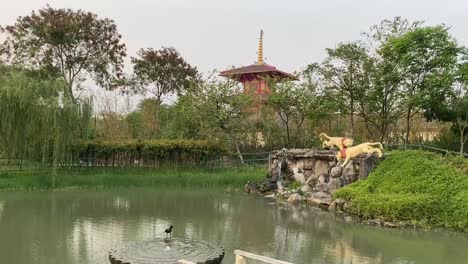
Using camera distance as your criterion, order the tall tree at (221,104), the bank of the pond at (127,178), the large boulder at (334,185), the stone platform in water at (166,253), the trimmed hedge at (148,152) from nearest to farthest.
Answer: the stone platform in water at (166,253), the large boulder at (334,185), the bank of the pond at (127,178), the trimmed hedge at (148,152), the tall tree at (221,104)

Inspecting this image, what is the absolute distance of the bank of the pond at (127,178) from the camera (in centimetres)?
1623

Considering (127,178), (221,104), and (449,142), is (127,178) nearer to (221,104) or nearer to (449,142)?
(221,104)

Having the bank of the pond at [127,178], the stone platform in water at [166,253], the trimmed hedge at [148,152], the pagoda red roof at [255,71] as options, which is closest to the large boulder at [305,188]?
the bank of the pond at [127,178]

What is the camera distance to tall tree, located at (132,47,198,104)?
27.1 m

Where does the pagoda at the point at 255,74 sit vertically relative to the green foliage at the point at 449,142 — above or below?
above

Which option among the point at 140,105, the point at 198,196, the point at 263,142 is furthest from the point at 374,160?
the point at 140,105

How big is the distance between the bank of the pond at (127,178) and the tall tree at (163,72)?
898 cm

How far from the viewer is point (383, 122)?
1964 cm

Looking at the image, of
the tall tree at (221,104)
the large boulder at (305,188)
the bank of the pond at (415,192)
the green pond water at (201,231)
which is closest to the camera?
the green pond water at (201,231)

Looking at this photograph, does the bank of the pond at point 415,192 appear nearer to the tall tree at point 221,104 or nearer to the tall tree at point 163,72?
the tall tree at point 221,104

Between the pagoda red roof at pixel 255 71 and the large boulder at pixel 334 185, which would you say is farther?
the pagoda red roof at pixel 255 71

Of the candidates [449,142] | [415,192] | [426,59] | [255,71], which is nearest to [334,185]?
[415,192]

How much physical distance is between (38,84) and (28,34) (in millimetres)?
7605

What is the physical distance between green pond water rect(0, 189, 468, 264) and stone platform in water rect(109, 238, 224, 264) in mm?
718
